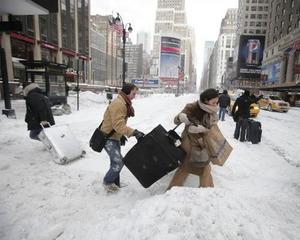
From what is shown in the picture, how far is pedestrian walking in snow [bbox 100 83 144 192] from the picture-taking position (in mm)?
3793

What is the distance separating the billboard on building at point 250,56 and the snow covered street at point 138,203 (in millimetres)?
91235

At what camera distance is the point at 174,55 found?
14762 cm

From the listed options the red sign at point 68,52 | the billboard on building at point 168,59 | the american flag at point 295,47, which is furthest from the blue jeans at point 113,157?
the billboard on building at point 168,59

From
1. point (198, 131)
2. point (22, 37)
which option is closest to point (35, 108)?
point (198, 131)

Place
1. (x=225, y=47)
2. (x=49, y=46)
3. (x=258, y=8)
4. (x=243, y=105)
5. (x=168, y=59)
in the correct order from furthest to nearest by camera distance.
→ 1. (x=225, y=47)
2. (x=168, y=59)
3. (x=258, y=8)
4. (x=49, y=46)
5. (x=243, y=105)

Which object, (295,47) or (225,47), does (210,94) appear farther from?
(225,47)

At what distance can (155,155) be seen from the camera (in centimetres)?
373

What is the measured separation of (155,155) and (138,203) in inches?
29.4

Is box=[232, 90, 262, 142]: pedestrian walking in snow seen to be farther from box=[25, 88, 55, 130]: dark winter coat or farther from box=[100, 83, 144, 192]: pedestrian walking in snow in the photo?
box=[25, 88, 55, 130]: dark winter coat

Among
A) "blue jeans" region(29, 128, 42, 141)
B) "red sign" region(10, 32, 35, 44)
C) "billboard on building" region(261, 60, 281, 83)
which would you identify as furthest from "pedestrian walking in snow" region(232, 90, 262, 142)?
"billboard on building" region(261, 60, 281, 83)

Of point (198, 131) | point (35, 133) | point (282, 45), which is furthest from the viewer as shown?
point (282, 45)

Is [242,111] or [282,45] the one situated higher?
[282,45]

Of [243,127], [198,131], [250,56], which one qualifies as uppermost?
[250,56]

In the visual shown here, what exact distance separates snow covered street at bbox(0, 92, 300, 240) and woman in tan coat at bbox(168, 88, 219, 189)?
500 millimetres
